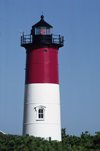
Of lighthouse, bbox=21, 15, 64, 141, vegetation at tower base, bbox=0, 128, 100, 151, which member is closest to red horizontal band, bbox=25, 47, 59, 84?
lighthouse, bbox=21, 15, 64, 141

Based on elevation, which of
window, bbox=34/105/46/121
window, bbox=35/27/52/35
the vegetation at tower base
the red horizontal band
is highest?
window, bbox=35/27/52/35

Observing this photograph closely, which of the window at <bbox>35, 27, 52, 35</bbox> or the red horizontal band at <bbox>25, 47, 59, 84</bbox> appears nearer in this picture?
the red horizontal band at <bbox>25, 47, 59, 84</bbox>

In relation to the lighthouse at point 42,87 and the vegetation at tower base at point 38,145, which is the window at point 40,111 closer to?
the lighthouse at point 42,87

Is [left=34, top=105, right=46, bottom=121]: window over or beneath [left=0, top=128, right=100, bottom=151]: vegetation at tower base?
over

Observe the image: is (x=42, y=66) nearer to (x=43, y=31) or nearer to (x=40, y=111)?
(x=43, y=31)

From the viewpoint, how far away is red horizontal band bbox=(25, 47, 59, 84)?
3506 cm

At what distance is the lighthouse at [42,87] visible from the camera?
34.6 metres

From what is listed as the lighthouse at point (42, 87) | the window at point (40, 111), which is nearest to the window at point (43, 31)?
the lighthouse at point (42, 87)

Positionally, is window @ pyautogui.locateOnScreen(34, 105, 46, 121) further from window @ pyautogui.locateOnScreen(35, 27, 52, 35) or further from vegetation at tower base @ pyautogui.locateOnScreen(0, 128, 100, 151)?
window @ pyautogui.locateOnScreen(35, 27, 52, 35)

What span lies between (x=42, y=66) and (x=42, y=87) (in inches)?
67.1

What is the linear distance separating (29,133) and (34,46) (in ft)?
22.7

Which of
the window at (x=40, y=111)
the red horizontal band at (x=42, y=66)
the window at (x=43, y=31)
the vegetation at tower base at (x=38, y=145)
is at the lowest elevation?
the vegetation at tower base at (x=38, y=145)

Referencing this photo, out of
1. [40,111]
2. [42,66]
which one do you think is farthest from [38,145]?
[42,66]

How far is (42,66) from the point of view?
35.3 metres
